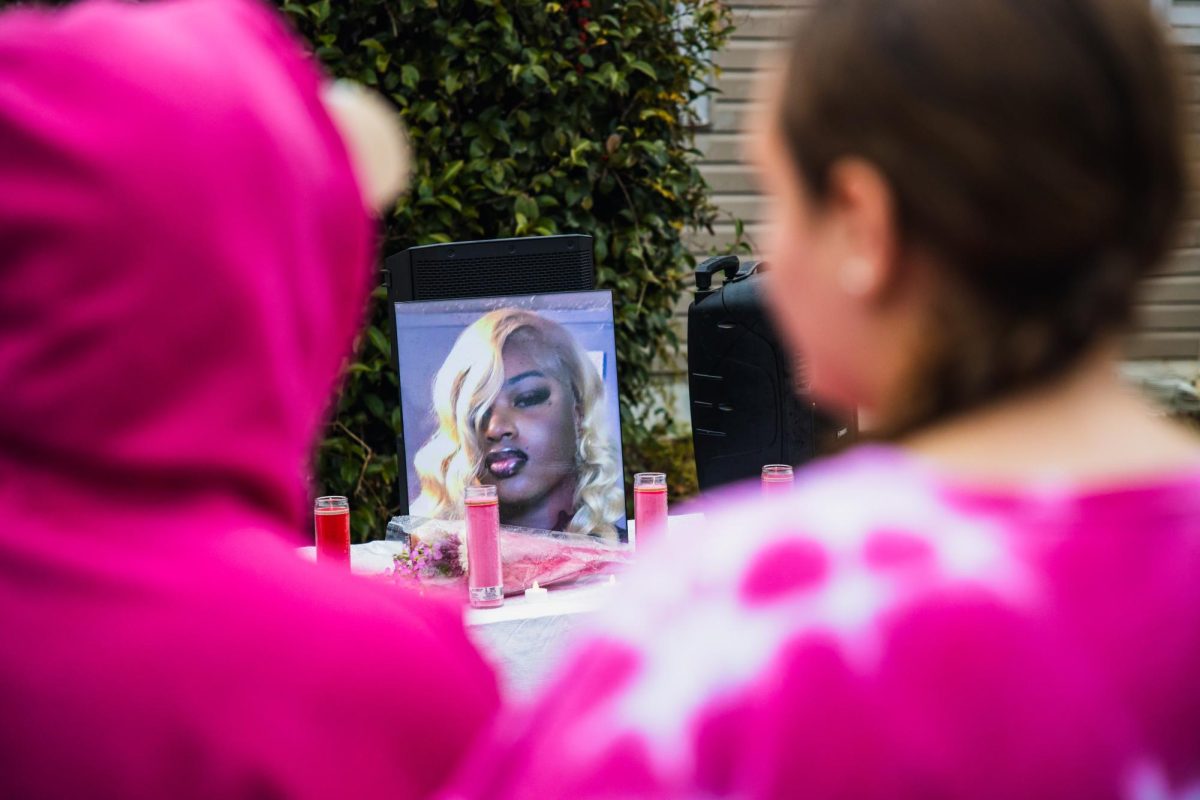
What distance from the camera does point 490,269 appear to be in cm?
248

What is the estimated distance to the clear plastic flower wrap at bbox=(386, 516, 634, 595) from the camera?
7.02 ft

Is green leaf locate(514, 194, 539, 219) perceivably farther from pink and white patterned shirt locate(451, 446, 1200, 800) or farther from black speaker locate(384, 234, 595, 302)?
pink and white patterned shirt locate(451, 446, 1200, 800)

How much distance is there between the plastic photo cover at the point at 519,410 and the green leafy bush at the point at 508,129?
→ 1315 millimetres

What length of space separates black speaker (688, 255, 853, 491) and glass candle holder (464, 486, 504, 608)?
0.91 m

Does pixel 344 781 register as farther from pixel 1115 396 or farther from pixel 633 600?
pixel 1115 396

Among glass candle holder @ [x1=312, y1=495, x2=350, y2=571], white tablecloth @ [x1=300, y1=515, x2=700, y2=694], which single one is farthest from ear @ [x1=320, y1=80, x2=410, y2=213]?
glass candle holder @ [x1=312, y1=495, x2=350, y2=571]

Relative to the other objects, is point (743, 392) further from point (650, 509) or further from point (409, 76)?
point (409, 76)

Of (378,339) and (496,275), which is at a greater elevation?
(496,275)

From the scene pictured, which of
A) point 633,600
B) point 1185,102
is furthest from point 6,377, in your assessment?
point 1185,102

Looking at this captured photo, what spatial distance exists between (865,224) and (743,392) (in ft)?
7.28

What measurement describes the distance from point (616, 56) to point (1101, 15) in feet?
11.5

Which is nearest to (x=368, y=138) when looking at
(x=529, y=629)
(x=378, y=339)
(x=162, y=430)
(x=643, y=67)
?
(x=162, y=430)

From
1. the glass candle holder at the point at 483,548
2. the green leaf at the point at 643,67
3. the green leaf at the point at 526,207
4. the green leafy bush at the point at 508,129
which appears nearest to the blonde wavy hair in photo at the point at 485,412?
the glass candle holder at the point at 483,548

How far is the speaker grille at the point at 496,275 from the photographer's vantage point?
97.0 inches
